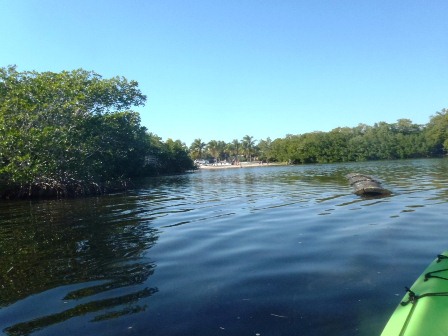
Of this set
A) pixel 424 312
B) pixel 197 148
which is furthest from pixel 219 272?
pixel 197 148

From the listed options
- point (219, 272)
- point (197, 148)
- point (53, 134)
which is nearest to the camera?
point (219, 272)

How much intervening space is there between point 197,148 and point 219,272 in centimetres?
12449

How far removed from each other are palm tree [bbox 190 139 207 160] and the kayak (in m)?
126

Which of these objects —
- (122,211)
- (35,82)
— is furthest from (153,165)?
(122,211)

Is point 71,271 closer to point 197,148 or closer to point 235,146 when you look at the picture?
point 197,148

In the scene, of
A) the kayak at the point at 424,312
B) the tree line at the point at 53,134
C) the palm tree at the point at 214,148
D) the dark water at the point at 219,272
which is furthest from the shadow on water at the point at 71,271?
the palm tree at the point at 214,148

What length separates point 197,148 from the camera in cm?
13062

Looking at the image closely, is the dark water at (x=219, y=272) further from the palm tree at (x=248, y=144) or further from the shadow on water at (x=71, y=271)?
the palm tree at (x=248, y=144)

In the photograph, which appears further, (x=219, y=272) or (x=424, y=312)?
(x=219, y=272)

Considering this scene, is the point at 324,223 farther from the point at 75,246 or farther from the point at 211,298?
the point at 75,246

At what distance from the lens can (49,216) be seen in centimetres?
1616

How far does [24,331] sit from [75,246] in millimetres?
5087

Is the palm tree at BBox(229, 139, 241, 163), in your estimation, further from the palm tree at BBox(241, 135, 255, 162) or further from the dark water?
the dark water

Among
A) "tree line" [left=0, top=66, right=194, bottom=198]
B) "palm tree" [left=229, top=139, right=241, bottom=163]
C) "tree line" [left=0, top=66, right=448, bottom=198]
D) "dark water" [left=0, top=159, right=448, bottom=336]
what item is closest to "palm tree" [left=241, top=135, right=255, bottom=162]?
"palm tree" [left=229, top=139, right=241, bottom=163]
